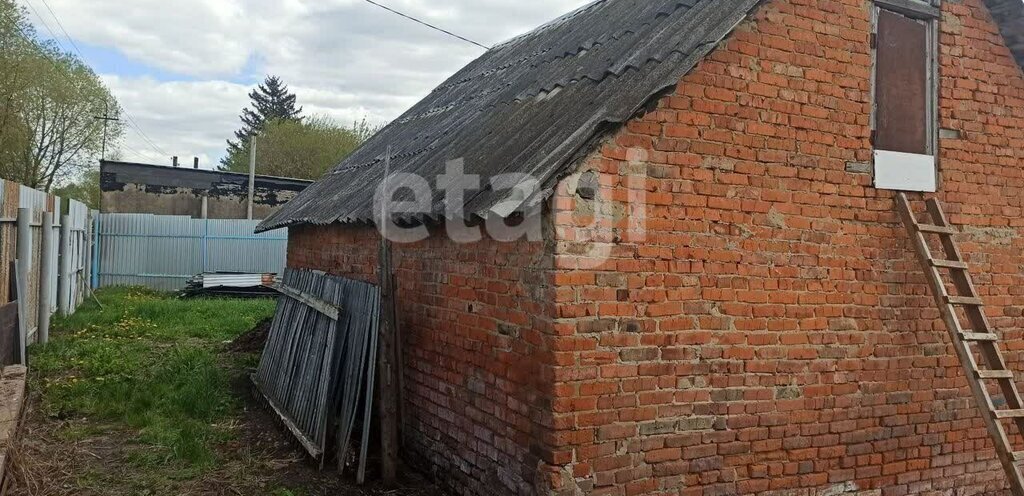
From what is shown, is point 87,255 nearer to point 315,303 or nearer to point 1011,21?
point 315,303

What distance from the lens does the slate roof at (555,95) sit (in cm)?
423

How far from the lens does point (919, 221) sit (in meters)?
5.32

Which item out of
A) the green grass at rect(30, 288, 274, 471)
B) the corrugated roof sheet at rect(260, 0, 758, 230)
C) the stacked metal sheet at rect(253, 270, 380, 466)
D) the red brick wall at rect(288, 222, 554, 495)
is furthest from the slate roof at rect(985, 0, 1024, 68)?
the green grass at rect(30, 288, 274, 471)

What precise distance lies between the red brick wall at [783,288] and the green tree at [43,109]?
2905cm

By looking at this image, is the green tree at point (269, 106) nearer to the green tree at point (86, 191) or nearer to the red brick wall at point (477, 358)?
the green tree at point (86, 191)

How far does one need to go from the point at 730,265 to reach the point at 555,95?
1.76 metres

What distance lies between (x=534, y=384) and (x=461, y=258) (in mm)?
1183

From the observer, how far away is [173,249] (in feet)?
70.0

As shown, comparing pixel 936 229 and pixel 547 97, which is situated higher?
pixel 547 97

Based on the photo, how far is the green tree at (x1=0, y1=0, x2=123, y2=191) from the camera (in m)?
26.6

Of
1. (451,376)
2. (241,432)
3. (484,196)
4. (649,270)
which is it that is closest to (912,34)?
Answer: (649,270)

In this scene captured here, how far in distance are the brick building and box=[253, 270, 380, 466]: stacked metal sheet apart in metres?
0.39

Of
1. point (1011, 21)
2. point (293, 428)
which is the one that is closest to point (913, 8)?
point (1011, 21)

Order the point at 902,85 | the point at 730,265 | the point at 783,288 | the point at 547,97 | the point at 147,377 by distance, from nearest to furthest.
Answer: the point at 730,265
the point at 783,288
the point at 902,85
the point at 547,97
the point at 147,377
